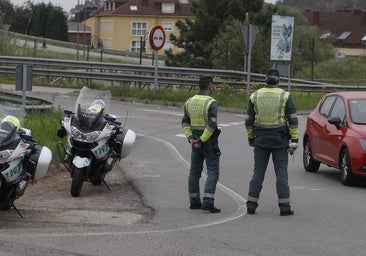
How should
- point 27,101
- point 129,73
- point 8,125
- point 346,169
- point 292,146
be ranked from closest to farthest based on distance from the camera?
point 8,125 < point 292,146 < point 346,169 < point 27,101 < point 129,73

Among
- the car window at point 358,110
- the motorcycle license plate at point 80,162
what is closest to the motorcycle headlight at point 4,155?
the motorcycle license plate at point 80,162

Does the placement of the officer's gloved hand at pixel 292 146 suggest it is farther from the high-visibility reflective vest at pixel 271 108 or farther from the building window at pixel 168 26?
the building window at pixel 168 26

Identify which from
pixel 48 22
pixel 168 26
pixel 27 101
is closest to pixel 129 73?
pixel 27 101

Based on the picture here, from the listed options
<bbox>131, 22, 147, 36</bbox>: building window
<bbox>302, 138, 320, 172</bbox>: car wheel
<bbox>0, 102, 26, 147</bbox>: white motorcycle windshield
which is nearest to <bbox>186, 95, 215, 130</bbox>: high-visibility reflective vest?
<bbox>0, 102, 26, 147</bbox>: white motorcycle windshield

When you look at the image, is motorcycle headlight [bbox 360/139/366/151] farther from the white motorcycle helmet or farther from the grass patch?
the grass patch

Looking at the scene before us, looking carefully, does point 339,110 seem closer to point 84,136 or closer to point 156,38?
point 84,136

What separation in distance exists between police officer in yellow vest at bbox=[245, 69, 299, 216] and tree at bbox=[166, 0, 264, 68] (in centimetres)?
5251

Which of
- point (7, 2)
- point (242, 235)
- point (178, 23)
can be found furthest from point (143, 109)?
point (7, 2)

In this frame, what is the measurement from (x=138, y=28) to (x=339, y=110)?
98278mm

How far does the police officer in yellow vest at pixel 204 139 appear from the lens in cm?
1065

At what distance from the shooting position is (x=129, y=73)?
34906mm

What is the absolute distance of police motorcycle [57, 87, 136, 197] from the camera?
1151 centimetres

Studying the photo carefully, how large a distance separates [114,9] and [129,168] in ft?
330

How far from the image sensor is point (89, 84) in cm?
3403
